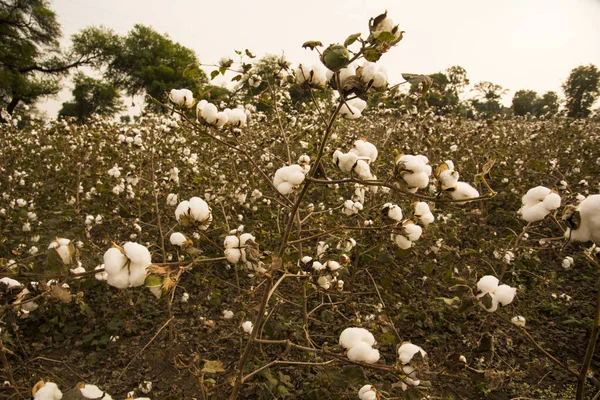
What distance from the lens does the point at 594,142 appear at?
20.7 feet

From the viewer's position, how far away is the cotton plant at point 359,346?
2.52 ft

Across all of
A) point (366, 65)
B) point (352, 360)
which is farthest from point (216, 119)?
point (352, 360)

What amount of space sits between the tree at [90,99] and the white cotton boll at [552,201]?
32524 mm

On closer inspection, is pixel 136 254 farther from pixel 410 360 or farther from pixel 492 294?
pixel 492 294

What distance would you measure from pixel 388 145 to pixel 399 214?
368 cm

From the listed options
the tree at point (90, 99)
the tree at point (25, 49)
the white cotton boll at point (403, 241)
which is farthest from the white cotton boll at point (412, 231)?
the tree at point (90, 99)

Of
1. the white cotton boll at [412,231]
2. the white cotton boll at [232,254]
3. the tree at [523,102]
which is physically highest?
the tree at [523,102]

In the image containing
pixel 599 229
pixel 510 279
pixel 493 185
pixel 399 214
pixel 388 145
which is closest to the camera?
pixel 599 229

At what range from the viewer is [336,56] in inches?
24.9

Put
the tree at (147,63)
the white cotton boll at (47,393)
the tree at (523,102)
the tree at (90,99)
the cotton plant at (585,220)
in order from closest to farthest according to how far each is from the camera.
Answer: the cotton plant at (585,220), the white cotton boll at (47,393), the tree at (523,102), the tree at (90,99), the tree at (147,63)

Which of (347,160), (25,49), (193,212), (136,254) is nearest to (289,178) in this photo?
(347,160)

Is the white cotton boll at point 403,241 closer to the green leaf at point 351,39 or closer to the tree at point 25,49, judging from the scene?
the green leaf at point 351,39

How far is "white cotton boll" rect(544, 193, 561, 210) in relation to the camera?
0.75 meters

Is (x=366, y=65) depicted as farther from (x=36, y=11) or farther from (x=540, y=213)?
(x=36, y=11)
